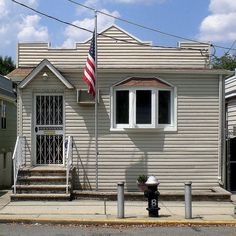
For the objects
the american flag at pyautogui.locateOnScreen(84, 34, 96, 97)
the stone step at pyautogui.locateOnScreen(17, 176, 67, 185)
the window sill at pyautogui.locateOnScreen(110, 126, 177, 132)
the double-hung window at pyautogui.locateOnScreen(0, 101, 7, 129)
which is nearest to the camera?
the stone step at pyautogui.locateOnScreen(17, 176, 67, 185)

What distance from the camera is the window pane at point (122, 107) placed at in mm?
14742

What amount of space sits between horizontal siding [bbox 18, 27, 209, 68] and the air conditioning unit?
62.2 inches

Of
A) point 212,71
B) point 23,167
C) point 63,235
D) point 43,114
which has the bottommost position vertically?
point 63,235

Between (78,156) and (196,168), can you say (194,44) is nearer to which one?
(196,168)

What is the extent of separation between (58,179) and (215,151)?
4887 mm

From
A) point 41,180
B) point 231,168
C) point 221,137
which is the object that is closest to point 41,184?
point 41,180

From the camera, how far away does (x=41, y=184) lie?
1359cm

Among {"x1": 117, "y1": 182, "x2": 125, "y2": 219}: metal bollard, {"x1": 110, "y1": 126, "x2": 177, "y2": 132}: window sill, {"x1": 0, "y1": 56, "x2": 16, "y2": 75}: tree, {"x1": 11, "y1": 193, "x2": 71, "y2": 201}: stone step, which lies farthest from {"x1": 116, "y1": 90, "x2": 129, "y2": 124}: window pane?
{"x1": 0, "y1": 56, "x2": 16, "y2": 75}: tree

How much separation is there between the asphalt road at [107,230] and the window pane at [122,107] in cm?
518

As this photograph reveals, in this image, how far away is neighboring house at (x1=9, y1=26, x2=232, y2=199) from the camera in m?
14.6

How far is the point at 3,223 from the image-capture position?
33.9 ft

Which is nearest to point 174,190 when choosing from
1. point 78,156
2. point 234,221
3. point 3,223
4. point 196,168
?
point 196,168

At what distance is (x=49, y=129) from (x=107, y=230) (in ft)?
18.5

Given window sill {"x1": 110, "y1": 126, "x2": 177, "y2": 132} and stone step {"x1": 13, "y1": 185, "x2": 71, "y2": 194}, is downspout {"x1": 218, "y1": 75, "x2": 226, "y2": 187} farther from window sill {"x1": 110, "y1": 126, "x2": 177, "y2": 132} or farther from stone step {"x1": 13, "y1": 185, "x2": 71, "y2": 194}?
stone step {"x1": 13, "y1": 185, "x2": 71, "y2": 194}
